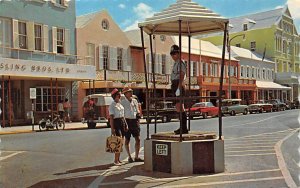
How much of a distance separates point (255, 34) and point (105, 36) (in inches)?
1071

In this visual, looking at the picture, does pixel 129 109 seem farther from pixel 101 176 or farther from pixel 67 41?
pixel 67 41

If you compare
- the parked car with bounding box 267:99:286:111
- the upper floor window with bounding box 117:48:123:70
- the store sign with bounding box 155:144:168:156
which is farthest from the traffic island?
the parked car with bounding box 267:99:286:111

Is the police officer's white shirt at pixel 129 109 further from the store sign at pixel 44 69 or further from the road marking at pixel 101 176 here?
the store sign at pixel 44 69

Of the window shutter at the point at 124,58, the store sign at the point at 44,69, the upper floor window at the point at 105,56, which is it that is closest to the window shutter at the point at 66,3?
the store sign at the point at 44,69

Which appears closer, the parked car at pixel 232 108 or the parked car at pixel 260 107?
the parked car at pixel 232 108

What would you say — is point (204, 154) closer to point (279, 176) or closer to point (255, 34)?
point (279, 176)

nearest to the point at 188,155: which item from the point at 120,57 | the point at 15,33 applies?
the point at 15,33

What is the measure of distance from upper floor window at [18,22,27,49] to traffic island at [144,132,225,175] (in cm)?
1937

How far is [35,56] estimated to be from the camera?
25969 mm

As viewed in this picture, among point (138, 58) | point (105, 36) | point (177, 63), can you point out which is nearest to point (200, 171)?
point (177, 63)

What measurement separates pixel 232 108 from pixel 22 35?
19.8 m

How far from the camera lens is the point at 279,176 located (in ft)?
23.9

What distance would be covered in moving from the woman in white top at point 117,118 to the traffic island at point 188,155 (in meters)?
1.26

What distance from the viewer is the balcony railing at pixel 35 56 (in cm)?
2345
